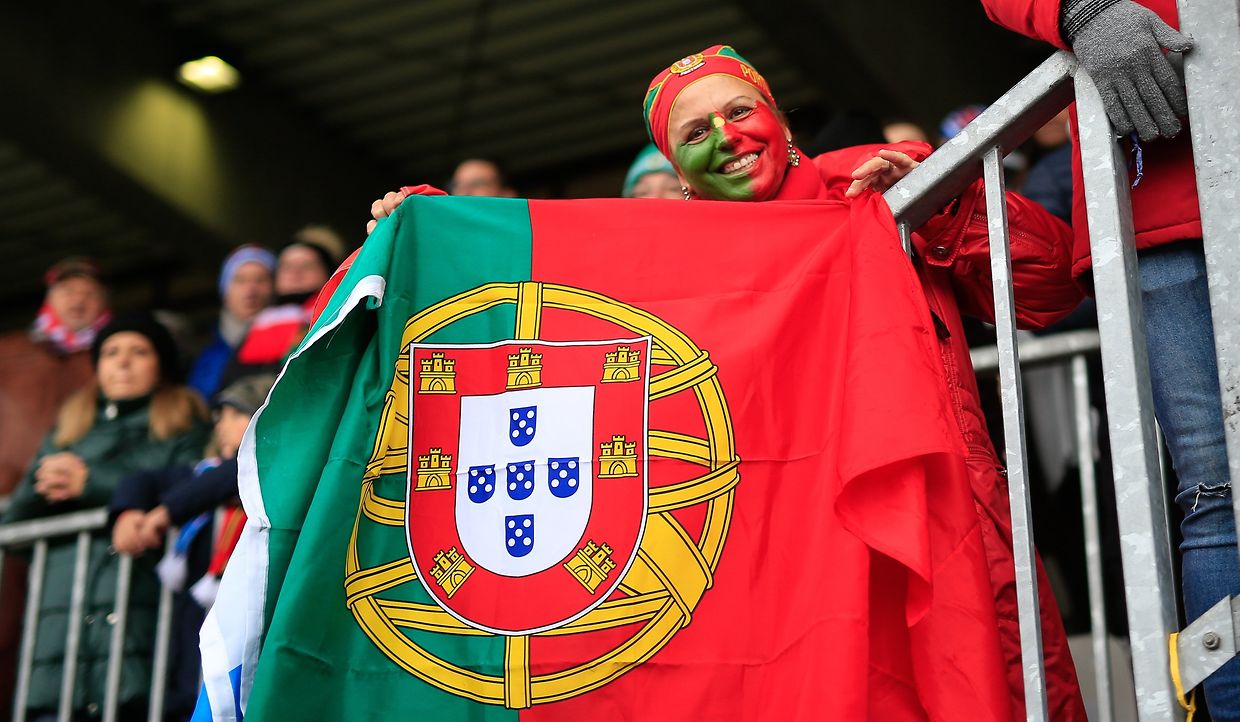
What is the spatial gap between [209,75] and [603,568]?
26.0ft

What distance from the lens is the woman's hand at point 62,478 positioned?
538 centimetres

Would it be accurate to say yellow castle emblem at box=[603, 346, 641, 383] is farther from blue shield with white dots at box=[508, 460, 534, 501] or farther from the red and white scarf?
the red and white scarf

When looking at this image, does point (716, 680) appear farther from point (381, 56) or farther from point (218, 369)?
point (381, 56)

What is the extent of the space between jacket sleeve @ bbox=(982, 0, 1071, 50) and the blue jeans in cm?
41

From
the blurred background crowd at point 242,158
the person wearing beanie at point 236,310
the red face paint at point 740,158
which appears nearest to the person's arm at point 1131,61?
the red face paint at point 740,158

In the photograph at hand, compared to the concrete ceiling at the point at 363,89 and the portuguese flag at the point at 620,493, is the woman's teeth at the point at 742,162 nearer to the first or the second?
the portuguese flag at the point at 620,493

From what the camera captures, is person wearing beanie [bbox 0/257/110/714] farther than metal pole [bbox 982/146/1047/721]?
Yes

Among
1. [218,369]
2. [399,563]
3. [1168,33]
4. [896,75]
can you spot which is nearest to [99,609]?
[218,369]

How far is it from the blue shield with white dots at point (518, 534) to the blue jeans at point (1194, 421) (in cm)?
111

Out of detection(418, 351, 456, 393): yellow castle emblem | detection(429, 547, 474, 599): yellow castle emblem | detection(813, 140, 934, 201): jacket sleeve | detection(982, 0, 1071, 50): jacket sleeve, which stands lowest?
detection(429, 547, 474, 599): yellow castle emblem

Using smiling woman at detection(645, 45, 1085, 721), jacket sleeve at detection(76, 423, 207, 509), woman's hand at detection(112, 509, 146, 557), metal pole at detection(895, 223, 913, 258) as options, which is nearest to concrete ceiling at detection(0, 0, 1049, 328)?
jacket sleeve at detection(76, 423, 207, 509)

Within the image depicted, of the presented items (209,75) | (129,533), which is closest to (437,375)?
(129,533)

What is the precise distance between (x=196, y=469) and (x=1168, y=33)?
339cm

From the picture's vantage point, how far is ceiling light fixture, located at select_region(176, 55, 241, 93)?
9.89 metres
